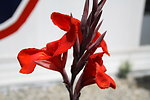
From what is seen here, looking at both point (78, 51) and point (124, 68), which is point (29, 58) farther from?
point (124, 68)

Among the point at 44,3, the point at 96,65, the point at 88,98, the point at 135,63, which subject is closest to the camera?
the point at 96,65

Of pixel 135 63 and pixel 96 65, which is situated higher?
pixel 96 65

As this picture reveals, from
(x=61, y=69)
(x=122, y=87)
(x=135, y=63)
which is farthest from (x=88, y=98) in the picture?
(x=61, y=69)

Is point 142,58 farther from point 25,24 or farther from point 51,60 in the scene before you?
point 51,60

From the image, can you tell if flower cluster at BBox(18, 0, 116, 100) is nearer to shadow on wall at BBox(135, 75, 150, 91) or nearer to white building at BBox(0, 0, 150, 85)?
white building at BBox(0, 0, 150, 85)

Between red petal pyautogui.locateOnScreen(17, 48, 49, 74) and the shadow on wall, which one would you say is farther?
the shadow on wall

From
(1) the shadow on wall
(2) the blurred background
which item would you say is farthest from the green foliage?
(1) the shadow on wall

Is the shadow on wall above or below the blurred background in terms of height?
below
